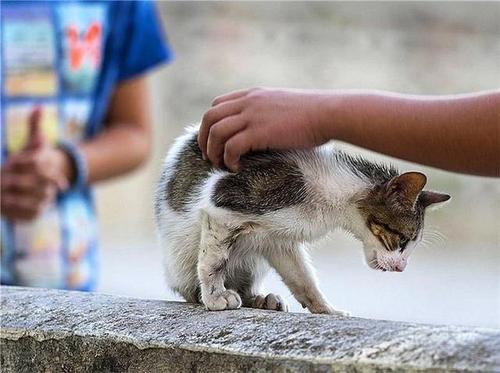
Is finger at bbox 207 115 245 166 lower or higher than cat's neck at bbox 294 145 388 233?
higher

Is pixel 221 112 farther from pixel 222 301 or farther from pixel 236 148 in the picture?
pixel 222 301

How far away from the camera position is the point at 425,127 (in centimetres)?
159

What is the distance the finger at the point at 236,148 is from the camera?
1.72 metres

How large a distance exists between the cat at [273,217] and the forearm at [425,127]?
162 millimetres

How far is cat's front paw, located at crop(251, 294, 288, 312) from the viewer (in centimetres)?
191

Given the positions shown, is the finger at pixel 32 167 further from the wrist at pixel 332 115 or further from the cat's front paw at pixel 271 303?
the wrist at pixel 332 115

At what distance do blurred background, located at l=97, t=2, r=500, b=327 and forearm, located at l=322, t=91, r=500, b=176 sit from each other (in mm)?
4243

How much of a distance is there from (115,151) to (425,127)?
A: 1367 millimetres

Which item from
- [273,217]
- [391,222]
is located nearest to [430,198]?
[391,222]

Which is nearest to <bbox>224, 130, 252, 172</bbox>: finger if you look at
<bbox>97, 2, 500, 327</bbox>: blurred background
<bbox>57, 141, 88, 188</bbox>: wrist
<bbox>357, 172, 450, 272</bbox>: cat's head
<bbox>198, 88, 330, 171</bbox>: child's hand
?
<bbox>198, 88, 330, 171</bbox>: child's hand

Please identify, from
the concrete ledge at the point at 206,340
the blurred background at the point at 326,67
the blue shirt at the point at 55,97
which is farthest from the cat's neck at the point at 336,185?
the blurred background at the point at 326,67

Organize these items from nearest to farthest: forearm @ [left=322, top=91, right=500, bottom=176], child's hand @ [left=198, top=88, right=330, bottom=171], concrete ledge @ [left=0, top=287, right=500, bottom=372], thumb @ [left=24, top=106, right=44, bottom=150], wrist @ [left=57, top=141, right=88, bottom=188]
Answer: concrete ledge @ [left=0, top=287, right=500, bottom=372] < forearm @ [left=322, top=91, right=500, bottom=176] < child's hand @ [left=198, top=88, right=330, bottom=171] < thumb @ [left=24, top=106, right=44, bottom=150] < wrist @ [left=57, top=141, right=88, bottom=188]

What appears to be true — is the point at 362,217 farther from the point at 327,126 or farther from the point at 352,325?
the point at 352,325

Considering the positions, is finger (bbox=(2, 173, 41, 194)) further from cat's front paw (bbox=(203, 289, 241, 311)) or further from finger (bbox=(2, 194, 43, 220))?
cat's front paw (bbox=(203, 289, 241, 311))
